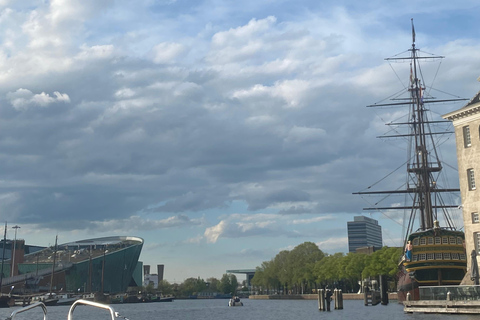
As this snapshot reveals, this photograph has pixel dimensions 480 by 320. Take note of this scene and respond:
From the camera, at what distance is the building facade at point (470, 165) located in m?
60.4

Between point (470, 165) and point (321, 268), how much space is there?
9326cm

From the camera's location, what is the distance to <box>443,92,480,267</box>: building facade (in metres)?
60.4

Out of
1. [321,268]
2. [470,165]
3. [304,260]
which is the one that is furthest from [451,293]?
[304,260]

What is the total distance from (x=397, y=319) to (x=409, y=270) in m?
24.8

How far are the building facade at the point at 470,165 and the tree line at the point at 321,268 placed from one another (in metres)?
59.2

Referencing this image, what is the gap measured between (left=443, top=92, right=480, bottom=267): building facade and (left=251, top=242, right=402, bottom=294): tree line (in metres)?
59.2

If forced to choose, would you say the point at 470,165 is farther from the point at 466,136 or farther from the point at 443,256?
the point at 443,256

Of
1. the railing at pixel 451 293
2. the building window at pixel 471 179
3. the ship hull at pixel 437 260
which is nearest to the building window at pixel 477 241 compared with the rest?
the building window at pixel 471 179

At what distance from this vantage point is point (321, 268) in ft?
493

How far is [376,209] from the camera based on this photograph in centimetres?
10362

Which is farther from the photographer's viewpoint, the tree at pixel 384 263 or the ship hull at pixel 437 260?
the tree at pixel 384 263

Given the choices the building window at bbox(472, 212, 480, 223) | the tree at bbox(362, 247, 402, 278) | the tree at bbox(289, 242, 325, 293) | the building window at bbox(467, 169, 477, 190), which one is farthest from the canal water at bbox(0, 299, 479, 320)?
the tree at bbox(289, 242, 325, 293)

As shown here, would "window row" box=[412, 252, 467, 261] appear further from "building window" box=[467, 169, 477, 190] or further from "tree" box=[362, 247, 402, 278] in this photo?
"tree" box=[362, 247, 402, 278]

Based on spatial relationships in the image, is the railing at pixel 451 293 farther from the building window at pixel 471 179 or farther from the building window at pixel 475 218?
the building window at pixel 471 179
